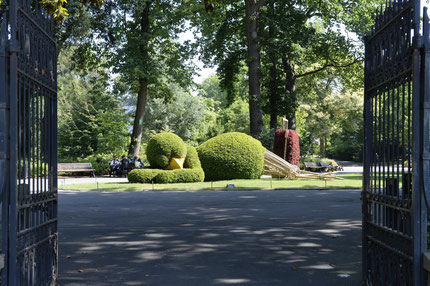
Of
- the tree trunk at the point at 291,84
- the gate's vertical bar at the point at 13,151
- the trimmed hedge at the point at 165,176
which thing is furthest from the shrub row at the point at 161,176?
the gate's vertical bar at the point at 13,151

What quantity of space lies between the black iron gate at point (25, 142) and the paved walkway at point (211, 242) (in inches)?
41.0

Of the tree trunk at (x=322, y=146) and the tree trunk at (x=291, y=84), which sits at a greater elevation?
the tree trunk at (x=291, y=84)

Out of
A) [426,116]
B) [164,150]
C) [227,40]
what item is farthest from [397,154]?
[227,40]

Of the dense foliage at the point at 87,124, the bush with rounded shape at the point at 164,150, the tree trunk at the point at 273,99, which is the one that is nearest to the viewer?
the bush with rounded shape at the point at 164,150

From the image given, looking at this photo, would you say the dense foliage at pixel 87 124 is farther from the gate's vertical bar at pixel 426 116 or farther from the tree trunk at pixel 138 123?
the gate's vertical bar at pixel 426 116

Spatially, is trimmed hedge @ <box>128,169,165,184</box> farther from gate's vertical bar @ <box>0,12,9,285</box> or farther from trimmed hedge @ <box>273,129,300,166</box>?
gate's vertical bar @ <box>0,12,9,285</box>

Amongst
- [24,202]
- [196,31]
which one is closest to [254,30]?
[196,31]

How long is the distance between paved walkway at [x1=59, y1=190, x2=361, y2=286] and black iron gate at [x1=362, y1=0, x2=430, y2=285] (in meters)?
1.12

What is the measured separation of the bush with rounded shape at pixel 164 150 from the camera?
953 inches

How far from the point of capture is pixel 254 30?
114 ft

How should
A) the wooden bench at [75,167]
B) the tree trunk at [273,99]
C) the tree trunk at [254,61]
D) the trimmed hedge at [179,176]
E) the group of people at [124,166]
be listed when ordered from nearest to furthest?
the trimmed hedge at [179,176], the group of people at [124,166], the wooden bench at [75,167], the tree trunk at [254,61], the tree trunk at [273,99]

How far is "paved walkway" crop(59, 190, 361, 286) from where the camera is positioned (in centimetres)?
621

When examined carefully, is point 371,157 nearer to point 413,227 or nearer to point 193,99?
point 413,227

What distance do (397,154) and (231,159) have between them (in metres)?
20.5
